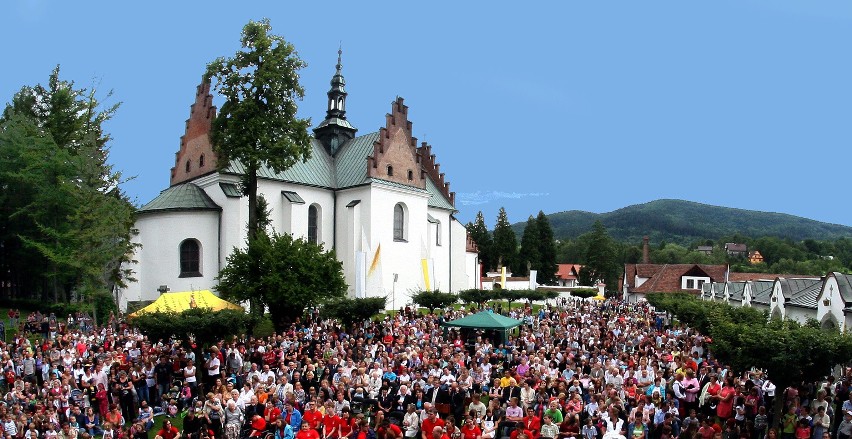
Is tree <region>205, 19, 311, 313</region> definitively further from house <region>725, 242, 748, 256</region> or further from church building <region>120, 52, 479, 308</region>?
house <region>725, 242, 748, 256</region>

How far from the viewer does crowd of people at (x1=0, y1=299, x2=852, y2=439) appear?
1290cm

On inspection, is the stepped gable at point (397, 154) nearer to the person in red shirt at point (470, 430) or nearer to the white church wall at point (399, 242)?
the white church wall at point (399, 242)

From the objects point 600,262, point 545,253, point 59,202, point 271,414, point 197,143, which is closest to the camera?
point 271,414

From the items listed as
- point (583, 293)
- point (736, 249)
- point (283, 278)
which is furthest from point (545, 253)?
point (736, 249)

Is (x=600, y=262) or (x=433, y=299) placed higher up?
(x=600, y=262)

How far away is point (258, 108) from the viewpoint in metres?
30.9

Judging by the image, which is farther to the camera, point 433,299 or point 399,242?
point 399,242

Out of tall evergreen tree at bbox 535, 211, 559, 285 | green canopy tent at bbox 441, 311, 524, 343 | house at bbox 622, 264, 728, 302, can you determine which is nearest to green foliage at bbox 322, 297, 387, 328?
green canopy tent at bbox 441, 311, 524, 343

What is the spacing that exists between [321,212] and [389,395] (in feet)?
98.7

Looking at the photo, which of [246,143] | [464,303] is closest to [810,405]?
[246,143]

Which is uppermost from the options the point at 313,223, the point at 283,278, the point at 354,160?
the point at 354,160

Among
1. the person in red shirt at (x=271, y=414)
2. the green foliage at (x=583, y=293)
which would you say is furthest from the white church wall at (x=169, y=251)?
the green foliage at (x=583, y=293)

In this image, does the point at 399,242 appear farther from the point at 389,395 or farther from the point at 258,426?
the point at 258,426

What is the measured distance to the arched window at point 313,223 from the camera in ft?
145
